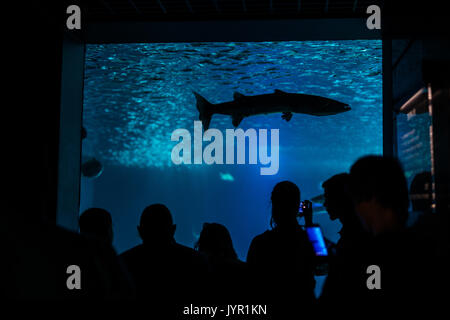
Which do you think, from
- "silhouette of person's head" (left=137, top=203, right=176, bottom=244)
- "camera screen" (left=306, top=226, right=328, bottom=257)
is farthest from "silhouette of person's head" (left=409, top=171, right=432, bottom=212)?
"silhouette of person's head" (left=137, top=203, right=176, bottom=244)

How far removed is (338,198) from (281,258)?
811 mm

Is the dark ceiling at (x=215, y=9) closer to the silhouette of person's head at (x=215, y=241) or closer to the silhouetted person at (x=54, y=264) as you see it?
the silhouette of person's head at (x=215, y=241)

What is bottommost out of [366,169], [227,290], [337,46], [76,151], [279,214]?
[227,290]

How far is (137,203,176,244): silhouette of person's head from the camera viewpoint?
10.6 ft

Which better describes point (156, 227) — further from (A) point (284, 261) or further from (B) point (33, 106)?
(B) point (33, 106)

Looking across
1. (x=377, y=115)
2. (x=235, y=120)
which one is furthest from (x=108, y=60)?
(x=377, y=115)

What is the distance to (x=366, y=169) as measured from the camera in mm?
2016

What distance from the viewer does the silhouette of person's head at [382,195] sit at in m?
1.96

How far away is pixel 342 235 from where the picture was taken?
3443 millimetres

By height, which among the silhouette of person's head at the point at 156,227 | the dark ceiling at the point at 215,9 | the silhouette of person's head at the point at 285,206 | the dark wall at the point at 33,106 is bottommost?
the silhouette of person's head at the point at 156,227

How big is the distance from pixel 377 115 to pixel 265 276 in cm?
2771

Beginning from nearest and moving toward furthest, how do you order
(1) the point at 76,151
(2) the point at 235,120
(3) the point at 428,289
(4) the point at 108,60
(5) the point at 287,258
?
(3) the point at 428,289
(5) the point at 287,258
(1) the point at 76,151
(2) the point at 235,120
(4) the point at 108,60

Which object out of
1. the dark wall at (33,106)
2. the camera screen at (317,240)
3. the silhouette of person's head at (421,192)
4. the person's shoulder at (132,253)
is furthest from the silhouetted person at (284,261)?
the dark wall at (33,106)

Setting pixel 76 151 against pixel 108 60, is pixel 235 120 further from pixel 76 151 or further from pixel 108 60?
pixel 108 60
